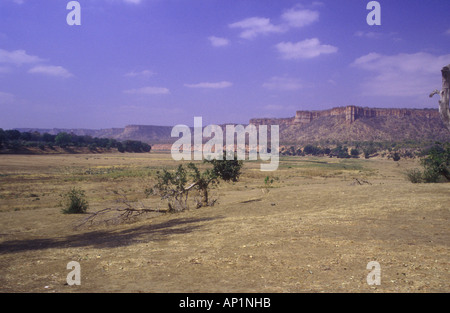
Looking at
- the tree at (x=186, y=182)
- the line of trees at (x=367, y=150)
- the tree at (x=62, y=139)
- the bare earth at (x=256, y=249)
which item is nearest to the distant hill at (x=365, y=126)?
the line of trees at (x=367, y=150)

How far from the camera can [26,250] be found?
30.6ft

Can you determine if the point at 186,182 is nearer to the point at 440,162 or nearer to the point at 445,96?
the point at 445,96

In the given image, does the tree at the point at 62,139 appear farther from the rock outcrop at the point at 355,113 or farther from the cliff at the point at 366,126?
the rock outcrop at the point at 355,113

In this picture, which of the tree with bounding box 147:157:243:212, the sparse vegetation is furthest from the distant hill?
the tree with bounding box 147:157:243:212

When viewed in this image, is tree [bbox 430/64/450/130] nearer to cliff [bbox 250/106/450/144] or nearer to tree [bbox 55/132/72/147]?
cliff [bbox 250/106/450/144]

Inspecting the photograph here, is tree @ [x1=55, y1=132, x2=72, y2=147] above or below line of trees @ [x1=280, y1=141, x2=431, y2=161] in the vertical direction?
above

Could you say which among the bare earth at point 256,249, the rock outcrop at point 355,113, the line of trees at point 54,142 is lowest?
the bare earth at point 256,249

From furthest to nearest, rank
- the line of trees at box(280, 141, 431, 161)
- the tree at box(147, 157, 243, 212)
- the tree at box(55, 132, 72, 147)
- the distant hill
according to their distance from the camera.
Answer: the distant hill → the tree at box(55, 132, 72, 147) → the line of trees at box(280, 141, 431, 161) → the tree at box(147, 157, 243, 212)

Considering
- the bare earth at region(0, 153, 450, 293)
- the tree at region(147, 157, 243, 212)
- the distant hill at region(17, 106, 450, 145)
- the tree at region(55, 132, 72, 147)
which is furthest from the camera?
the distant hill at region(17, 106, 450, 145)

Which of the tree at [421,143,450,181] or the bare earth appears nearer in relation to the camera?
the bare earth

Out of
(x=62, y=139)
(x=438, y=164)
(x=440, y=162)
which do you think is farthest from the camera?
(x=62, y=139)

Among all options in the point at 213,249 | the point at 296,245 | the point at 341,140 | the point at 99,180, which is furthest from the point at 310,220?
the point at 341,140

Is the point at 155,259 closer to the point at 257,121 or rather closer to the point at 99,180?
the point at 99,180

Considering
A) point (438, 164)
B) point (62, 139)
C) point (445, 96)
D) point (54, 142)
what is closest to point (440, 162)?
point (438, 164)
